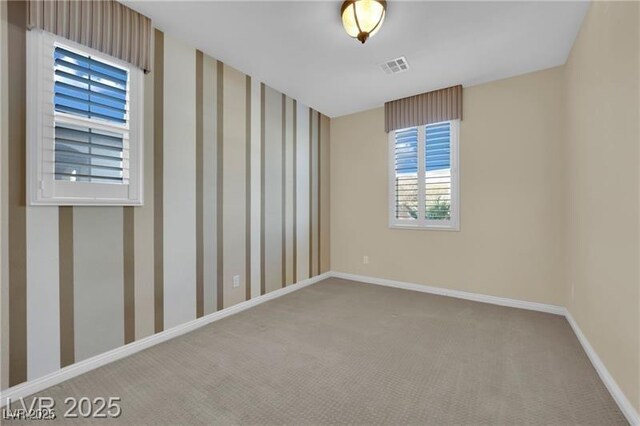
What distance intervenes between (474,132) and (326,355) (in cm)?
316

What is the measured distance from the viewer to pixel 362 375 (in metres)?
1.96

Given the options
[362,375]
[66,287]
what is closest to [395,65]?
[362,375]

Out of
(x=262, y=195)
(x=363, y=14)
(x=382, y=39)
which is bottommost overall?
(x=262, y=195)

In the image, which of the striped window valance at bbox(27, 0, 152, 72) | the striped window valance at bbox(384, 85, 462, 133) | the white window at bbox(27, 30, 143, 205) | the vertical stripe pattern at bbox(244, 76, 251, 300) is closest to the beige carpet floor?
the vertical stripe pattern at bbox(244, 76, 251, 300)

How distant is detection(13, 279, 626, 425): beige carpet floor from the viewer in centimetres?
159

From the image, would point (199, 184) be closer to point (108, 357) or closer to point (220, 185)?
point (220, 185)

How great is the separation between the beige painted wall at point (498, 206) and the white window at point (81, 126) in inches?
126

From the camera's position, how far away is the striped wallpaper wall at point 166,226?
1.75m

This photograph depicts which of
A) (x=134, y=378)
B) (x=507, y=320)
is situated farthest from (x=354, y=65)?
(x=134, y=378)

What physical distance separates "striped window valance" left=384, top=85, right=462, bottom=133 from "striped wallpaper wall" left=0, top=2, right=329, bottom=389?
1.29m

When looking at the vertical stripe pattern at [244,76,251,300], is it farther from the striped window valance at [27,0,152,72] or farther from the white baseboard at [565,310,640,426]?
the white baseboard at [565,310,640,426]

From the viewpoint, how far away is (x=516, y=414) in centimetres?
158

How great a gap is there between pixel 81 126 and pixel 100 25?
75 cm

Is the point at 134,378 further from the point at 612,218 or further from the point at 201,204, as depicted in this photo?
the point at 612,218
